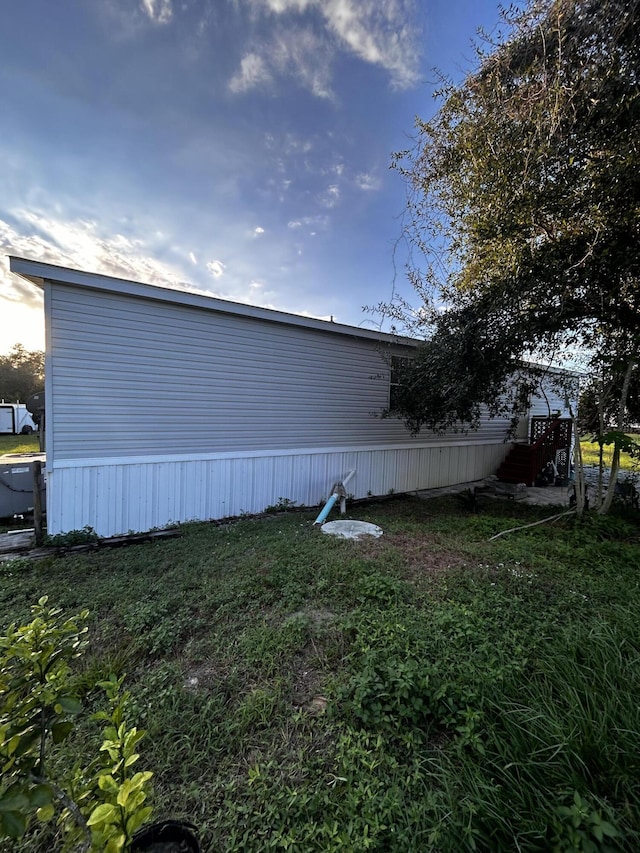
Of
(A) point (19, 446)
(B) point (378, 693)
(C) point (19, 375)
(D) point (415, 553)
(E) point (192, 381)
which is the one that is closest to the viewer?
(B) point (378, 693)

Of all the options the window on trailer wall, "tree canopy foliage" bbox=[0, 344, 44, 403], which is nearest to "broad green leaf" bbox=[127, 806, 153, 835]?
the window on trailer wall

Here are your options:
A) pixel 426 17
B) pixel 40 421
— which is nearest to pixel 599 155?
pixel 426 17

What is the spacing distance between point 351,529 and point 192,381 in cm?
332

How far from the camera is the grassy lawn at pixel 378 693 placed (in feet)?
4.17

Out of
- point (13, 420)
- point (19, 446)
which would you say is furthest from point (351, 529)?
point (13, 420)

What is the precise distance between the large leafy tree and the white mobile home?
78.5 inches

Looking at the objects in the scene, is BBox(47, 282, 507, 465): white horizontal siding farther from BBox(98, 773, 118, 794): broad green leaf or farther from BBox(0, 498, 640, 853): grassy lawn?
BBox(98, 773, 118, 794): broad green leaf

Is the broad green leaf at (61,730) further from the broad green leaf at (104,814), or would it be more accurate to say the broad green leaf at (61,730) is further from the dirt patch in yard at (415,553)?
the dirt patch in yard at (415,553)

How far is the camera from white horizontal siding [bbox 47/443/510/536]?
15.1 feet

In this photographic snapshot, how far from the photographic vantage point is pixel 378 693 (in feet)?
5.98

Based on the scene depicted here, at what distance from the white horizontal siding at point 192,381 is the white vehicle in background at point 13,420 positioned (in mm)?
17904

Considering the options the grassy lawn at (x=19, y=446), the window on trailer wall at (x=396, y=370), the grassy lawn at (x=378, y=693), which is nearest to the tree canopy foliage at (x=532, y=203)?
the window on trailer wall at (x=396, y=370)

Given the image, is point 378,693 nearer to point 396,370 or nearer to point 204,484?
point 204,484

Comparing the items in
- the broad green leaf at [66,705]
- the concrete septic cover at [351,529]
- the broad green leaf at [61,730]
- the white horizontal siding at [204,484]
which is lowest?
the concrete septic cover at [351,529]
